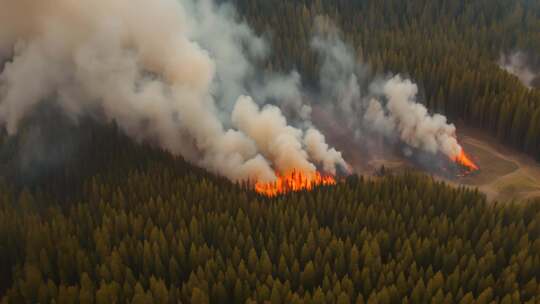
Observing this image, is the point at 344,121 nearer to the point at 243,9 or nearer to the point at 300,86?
the point at 300,86

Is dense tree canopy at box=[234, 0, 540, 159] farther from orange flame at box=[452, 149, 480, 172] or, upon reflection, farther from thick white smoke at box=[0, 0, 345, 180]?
A: thick white smoke at box=[0, 0, 345, 180]

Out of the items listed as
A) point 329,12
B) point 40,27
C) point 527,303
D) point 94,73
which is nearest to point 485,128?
point 329,12

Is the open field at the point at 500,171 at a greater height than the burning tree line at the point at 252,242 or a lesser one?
greater

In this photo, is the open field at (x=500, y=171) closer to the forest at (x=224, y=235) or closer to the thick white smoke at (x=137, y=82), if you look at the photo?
the forest at (x=224, y=235)

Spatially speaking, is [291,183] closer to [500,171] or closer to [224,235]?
[224,235]

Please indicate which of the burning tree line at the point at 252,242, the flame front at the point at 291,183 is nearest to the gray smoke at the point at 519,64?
the burning tree line at the point at 252,242
